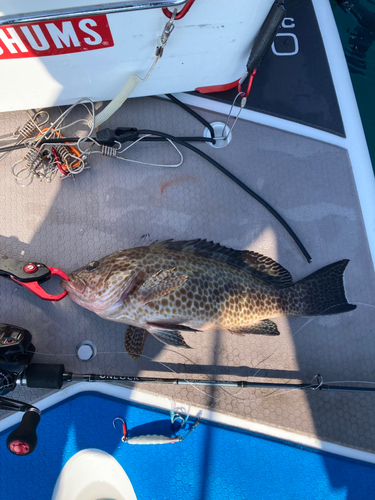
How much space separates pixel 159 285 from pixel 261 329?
90 cm

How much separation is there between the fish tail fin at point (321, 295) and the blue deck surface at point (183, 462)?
41.6 inches

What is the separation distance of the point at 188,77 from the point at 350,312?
2.45 m

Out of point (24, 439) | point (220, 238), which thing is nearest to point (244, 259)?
point (220, 238)

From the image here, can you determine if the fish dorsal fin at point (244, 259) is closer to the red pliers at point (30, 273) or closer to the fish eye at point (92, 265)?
the fish eye at point (92, 265)

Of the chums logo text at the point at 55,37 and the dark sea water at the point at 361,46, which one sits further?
the dark sea water at the point at 361,46

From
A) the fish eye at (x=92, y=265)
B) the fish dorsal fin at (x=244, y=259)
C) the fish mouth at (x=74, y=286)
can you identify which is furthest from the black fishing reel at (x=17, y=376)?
the fish dorsal fin at (x=244, y=259)

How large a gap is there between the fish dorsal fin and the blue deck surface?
123cm

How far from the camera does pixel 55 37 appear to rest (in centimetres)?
207

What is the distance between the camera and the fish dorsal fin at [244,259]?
103 inches

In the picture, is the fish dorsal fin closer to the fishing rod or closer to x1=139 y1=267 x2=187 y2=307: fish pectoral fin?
x1=139 y1=267 x2=187 y2=307: fish pectoral fin

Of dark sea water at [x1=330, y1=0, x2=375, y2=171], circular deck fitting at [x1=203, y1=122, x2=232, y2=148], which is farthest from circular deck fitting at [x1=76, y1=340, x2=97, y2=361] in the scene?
dark sea water at [x1=330, y1=0, x2=375, y2=171]

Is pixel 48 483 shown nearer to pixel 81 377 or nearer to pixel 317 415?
pixel 81 377

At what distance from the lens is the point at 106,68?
7.92ft

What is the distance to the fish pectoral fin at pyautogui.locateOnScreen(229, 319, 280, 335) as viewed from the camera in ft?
8.09
